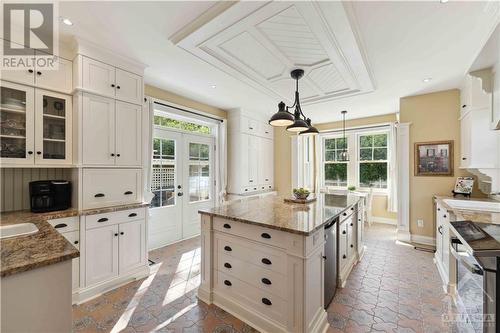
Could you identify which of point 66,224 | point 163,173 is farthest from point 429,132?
point 66,224

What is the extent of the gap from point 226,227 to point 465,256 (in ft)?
6.09

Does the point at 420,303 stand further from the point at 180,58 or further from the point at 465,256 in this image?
the point at 180,58

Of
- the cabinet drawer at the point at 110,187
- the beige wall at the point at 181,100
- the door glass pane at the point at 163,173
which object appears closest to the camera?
the cabinet drawer at the point at 110,187

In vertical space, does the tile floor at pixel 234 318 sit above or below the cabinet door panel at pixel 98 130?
below

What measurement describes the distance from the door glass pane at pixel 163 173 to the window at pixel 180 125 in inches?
11.7

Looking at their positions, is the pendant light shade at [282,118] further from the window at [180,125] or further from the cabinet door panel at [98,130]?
the window at [180,125]

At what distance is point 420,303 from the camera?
7.14 feet

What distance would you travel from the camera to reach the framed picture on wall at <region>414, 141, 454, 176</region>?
356cm

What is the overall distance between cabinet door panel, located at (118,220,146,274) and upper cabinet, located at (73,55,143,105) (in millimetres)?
1554

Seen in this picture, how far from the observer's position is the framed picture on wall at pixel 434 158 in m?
→ 3.56

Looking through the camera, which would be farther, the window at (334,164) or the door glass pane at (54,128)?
the window at (334,164)

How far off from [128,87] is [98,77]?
32 cm

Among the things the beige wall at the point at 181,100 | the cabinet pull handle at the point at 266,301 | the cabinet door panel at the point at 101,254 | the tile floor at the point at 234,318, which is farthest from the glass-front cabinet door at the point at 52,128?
the cabinet pull handle at the point at 266,301
